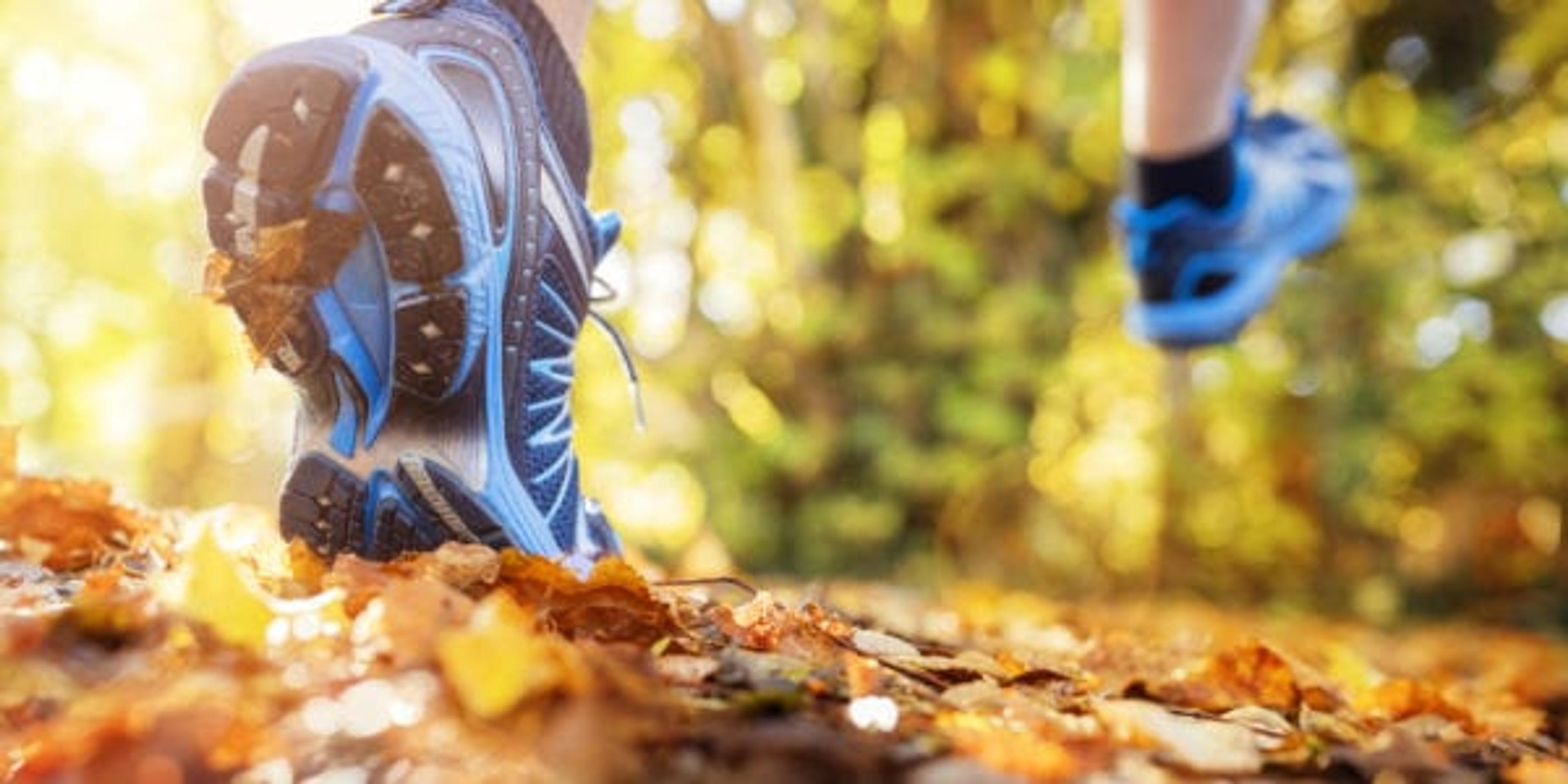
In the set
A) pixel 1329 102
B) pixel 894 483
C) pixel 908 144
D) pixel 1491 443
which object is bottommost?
pixel 894 483

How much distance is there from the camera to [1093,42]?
17.6 feet

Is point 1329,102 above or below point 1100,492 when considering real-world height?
above

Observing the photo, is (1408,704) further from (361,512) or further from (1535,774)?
(361,512)

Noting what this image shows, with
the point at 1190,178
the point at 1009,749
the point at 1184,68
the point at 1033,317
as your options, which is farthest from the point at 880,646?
the point at 1033,317

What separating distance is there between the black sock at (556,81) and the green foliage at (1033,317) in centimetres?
370

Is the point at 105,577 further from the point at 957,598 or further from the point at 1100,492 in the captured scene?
the point at 1100,492

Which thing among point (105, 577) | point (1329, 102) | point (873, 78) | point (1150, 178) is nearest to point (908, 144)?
point (873, 78)

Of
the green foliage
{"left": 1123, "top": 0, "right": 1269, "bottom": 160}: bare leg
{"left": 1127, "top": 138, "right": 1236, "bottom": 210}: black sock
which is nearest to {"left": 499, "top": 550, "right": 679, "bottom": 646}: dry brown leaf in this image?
{"left": 1123, "top": 0, "right": 1269, "bottom": 160}: bare leg

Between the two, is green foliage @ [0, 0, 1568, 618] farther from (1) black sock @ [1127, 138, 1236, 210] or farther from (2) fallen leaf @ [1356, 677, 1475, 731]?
(2) fallen leaf @ [1356, 677, 1475, 731]

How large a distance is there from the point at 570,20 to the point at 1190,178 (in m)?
1.45

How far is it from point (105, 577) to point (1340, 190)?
261cm

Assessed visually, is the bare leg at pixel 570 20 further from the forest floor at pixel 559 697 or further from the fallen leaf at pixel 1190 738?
the fallen leaf at pixel 1190 738

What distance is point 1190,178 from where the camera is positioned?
2531 mm

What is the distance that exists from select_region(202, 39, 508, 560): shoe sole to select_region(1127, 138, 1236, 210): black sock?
1.62m
